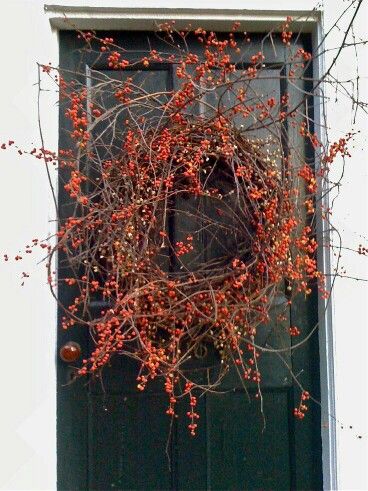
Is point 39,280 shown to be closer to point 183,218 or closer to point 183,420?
point 183,218

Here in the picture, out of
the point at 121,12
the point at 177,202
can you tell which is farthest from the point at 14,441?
the point at 121,12

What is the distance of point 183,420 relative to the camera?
233 centimetres

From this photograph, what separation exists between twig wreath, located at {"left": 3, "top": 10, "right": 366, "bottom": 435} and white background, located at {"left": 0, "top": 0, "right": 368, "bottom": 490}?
3.8 inches

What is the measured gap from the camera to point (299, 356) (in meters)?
2.38

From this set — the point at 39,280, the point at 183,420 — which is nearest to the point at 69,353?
the point at 39,280

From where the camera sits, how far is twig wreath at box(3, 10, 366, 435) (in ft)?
6.46

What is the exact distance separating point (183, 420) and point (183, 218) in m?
0.69

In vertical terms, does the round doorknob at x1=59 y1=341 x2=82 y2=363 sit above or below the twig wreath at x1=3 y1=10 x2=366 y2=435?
below

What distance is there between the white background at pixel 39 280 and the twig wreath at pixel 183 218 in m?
0.10

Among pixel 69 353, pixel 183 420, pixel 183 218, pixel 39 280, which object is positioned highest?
pixel 183 218

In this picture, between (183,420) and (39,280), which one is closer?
(39,280)

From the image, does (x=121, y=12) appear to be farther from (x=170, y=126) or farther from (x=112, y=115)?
(x=170, y=126)

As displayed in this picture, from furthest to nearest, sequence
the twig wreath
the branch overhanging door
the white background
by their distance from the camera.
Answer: the branch overhanging door
the white background
the twig wreath

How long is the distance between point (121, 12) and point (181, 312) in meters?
1.05
